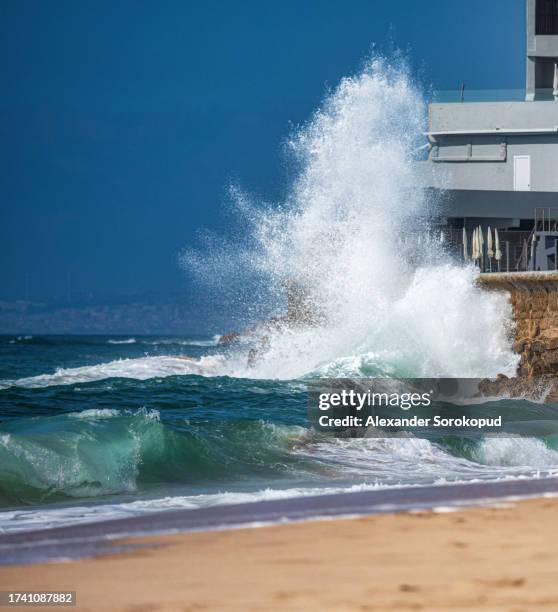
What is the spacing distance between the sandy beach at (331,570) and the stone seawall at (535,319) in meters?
13.4

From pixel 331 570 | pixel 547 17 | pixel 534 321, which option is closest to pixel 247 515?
pixel 331 570

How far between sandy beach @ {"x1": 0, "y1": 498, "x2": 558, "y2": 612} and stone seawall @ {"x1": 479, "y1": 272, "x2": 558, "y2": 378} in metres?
13.4

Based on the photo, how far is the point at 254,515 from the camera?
231 inches

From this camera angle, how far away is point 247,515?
590 centimetres

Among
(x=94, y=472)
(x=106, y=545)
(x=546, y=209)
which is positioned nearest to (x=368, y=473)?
(x=94, y=472)

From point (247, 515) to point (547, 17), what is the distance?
Answer: 29547mm

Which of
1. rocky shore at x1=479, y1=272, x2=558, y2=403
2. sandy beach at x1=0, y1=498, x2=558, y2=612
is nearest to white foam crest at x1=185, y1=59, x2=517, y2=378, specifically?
rocky shore at x1=479, y1=272, x2=558, y2=403

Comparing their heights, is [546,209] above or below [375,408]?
above

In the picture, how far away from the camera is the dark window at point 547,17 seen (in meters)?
31.5

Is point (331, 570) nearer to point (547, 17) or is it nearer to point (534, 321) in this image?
point (534, 321)

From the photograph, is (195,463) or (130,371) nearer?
(195,463)

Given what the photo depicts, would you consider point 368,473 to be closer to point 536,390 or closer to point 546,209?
point 536,390

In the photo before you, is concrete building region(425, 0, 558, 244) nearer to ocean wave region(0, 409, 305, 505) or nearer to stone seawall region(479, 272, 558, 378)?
stone seawall region(479, 272, 558, 378)

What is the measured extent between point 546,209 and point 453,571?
81.2 ft
